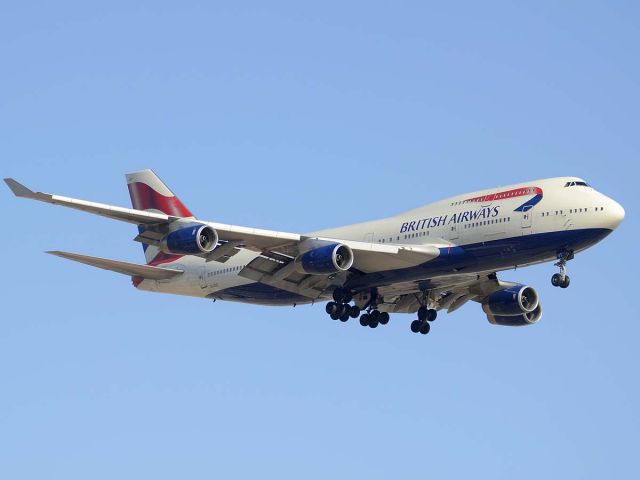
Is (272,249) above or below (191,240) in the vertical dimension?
above

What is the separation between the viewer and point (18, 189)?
175 ft

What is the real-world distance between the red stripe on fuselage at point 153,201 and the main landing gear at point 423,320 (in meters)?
14.0

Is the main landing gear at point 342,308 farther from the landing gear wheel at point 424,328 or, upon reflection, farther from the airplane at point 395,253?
the landing gear wheel at point 424,328

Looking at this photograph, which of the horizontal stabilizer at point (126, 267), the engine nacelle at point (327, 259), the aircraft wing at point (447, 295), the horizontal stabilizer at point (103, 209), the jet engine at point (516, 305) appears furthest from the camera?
the jet engine at point (516, 305)

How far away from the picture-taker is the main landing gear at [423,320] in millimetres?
68625

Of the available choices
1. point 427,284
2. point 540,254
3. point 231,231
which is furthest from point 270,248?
point 540,254

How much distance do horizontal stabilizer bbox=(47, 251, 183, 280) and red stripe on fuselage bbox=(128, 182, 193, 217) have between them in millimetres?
3654

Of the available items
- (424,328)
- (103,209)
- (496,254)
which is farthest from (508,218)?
(103,209)

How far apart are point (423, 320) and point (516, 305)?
508cm

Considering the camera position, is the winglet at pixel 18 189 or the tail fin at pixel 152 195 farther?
the tail fin at pixel 152 195

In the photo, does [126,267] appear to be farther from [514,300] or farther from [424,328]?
[514,300]

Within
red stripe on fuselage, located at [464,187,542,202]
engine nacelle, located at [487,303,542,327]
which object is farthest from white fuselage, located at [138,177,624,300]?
engine nacelle, located at [487,303,542,327]

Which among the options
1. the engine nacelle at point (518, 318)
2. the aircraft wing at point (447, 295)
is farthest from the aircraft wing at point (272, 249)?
the engine nacelle at point (518, 318)

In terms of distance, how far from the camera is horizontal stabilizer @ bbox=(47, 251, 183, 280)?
62716mm
